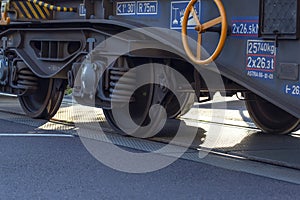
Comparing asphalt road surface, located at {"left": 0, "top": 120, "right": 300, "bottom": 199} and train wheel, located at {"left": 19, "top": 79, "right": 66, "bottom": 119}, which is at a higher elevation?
train wheel, located at {"left": 19, "top": 79, "right": 66, "bottom": 119}

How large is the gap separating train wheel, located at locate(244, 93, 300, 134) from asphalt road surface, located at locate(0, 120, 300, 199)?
2.78 metres

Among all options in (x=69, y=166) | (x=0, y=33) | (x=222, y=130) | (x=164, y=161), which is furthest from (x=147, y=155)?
(x=0, y=33)

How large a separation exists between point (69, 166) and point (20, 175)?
0.65m

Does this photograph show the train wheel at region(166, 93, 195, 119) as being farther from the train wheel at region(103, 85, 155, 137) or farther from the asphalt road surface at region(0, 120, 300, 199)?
the asphalt road surface at region(0, 120, 300, 199)

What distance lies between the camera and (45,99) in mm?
10977

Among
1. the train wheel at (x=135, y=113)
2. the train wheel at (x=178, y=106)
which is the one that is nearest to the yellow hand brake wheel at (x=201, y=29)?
the train wheel at (x=135, y=113)

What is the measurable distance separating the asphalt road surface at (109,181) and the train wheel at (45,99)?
116 inches

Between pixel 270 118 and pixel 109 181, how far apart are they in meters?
4.33

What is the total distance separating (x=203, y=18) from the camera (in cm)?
781

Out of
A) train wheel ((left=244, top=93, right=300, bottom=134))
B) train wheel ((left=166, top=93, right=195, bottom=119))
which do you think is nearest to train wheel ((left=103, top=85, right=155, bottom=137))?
train wheel ((left=166, top=93, right=195, bottom=119))

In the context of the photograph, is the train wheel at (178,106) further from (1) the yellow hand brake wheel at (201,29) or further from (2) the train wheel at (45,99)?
(1) the yellow hand brake wheel at (201,29)

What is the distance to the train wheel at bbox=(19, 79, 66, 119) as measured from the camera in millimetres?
10766

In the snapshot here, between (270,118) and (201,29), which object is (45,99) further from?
(201,29)

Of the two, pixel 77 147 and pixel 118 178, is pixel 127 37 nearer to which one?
pixel 77 147
